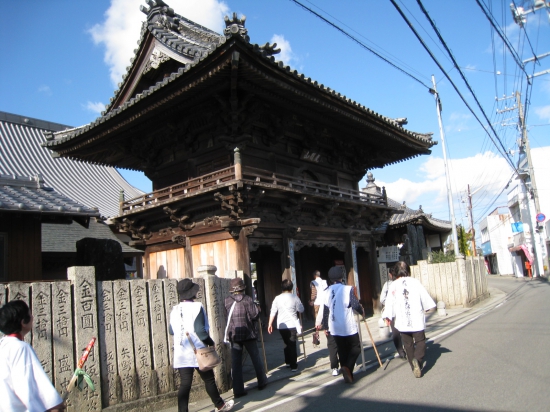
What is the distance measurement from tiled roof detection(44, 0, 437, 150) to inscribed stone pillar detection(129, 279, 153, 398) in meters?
4.73

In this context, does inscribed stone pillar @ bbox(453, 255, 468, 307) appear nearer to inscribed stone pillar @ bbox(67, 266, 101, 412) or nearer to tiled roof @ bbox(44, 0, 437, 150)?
tiled roof @ bbox(44, 0, 437, 150)

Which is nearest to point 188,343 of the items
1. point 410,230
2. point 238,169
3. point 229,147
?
point 238,169

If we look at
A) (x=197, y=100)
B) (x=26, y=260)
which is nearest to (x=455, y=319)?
(x=197, y=100)

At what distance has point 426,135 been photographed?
15031mm

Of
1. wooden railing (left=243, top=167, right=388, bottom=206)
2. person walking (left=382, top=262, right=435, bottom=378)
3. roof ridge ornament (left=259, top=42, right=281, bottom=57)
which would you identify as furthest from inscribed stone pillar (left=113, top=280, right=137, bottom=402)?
roof ridge ornament (left=259, top=42, right=281, bottom=57)

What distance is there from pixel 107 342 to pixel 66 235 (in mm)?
10754

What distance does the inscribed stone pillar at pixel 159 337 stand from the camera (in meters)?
6.04

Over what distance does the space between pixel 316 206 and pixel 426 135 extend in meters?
5.40

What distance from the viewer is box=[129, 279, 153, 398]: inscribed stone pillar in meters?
5.83

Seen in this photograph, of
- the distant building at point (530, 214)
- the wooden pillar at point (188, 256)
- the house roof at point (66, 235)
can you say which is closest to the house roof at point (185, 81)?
the house roof at point (66, 235)

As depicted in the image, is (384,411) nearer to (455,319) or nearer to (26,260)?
(26,260)

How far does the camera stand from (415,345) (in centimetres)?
665

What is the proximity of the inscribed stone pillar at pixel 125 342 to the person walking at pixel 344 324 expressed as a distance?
2976mm

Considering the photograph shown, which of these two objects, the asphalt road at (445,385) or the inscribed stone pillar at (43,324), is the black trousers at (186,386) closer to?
the asphalt road at (445,385)
